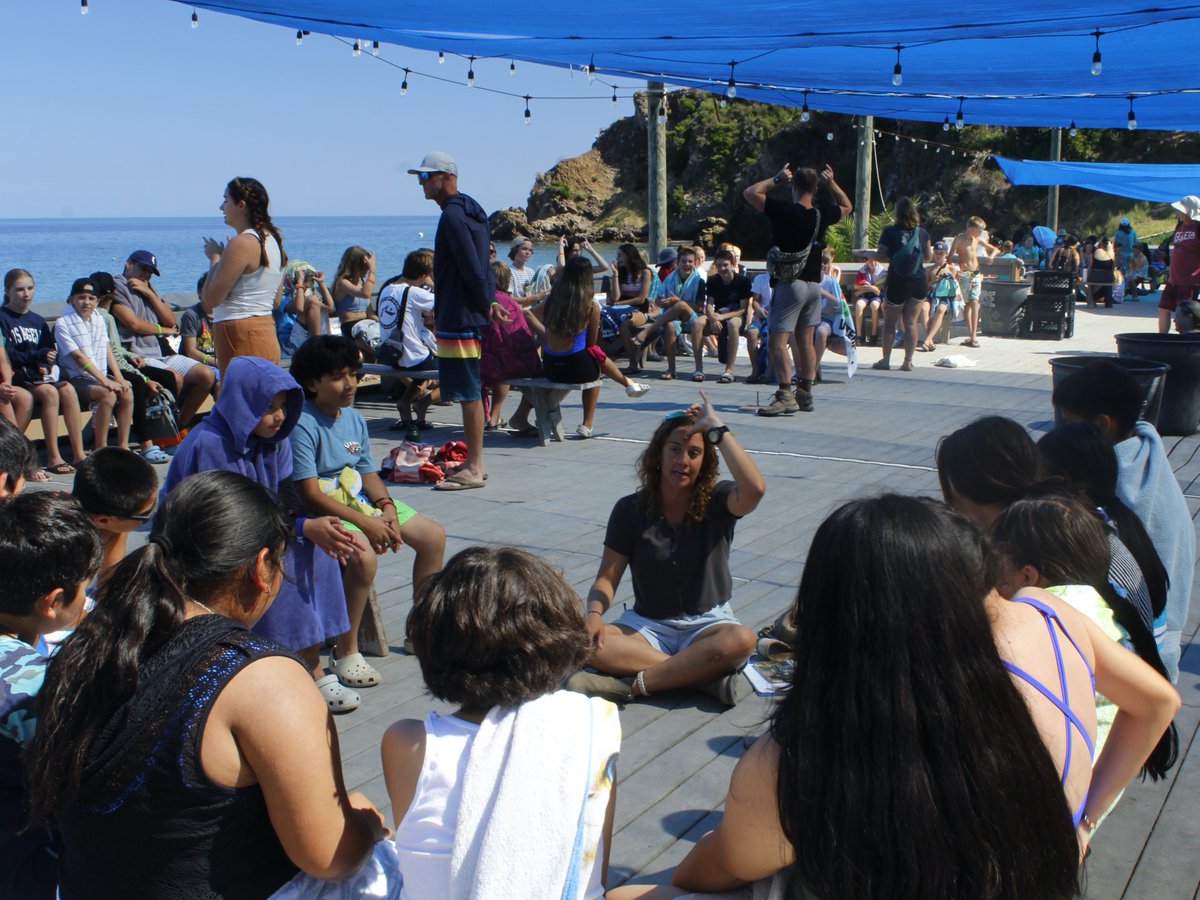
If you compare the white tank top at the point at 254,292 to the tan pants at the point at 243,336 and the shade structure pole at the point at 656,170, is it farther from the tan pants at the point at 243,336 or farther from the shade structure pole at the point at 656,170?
the shade structure pole at the point at 656,170

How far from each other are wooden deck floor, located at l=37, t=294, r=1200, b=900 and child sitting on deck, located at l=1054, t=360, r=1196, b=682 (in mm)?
541

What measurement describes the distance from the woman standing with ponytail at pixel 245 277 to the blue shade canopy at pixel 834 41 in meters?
1.08

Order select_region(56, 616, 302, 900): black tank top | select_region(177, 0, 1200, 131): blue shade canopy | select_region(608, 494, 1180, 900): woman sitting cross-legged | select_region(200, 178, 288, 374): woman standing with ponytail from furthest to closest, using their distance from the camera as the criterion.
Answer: select_region(177, 0, 1200, 131): blue shade canopy < select_region(200, 178, 288, 374): woman standing with ponytail < select_region(56, 616, 302, 900): black tank top < select_region(608, 494, 1180, 900): woman sitting cross-legged

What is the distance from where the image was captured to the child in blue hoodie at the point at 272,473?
3561mm

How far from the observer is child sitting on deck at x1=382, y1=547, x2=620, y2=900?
1.86 m

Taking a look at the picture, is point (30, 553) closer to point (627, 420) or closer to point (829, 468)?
point (829, 468)

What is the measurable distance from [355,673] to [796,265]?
595 cm

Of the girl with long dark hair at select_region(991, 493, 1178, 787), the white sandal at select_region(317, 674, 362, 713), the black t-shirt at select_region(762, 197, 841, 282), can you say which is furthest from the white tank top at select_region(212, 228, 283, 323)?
the black t-shirt at select_region(762, 197, 841, 282)

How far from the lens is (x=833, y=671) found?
5.34 ft

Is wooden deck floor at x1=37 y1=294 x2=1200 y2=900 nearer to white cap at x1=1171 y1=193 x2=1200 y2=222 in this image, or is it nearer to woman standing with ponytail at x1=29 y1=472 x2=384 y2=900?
woman standing with ponytail at x1=29 y1=472 x2=384 y2=900

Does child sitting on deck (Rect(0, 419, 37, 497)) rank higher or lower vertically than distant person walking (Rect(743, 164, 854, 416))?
lower

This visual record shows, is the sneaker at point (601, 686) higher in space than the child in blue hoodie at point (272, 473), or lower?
lower

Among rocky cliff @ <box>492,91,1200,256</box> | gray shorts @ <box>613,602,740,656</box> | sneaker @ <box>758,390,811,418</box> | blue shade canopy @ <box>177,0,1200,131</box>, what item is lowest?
gray shorts @ <box>613,602,740,656</box>

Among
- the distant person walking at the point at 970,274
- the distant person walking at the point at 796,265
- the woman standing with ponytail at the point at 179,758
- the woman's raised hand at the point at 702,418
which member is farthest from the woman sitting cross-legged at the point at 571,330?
the distant person walking at the point at 970,274
